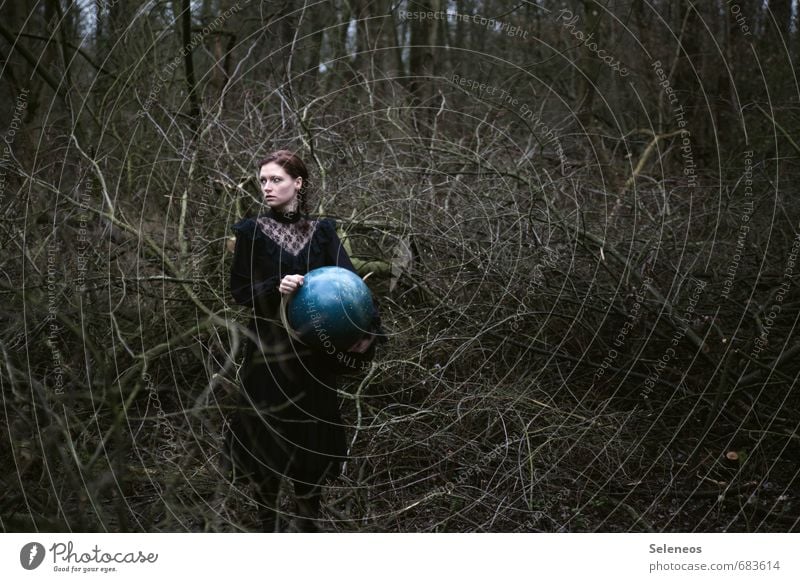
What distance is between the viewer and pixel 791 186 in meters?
6.14

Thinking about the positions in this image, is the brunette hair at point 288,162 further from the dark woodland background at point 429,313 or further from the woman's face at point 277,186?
the dark woodland background at point 429,313

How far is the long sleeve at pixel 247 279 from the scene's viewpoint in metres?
3.84

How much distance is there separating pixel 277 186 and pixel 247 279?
0.48 m

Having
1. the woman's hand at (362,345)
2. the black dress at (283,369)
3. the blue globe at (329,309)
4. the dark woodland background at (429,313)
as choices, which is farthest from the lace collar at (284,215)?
the dark woodland background at (429,313)

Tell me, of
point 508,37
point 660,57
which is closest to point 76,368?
point 660,57

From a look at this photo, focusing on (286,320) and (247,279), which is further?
(247,279)

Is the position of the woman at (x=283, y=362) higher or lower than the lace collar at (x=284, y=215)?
lower

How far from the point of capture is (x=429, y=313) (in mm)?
6016

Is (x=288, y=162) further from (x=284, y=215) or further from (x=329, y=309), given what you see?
(x=329, y=309)

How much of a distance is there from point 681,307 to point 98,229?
14.8ft

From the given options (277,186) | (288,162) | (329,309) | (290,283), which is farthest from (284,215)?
(329,309)

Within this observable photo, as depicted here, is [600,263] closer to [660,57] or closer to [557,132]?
[557,132]

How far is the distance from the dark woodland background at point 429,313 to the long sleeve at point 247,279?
46cm

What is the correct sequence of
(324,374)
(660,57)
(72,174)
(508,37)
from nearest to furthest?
(324,374), (72,174), (660,57), (508,37)
